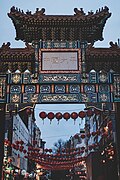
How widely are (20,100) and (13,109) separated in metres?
0.91

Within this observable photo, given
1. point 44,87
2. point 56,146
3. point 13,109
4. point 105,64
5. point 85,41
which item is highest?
point 85,41

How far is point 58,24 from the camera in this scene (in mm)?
12586

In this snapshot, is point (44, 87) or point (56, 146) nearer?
point (44, 87)

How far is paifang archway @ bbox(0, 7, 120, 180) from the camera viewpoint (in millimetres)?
12078

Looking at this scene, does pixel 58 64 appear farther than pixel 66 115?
No

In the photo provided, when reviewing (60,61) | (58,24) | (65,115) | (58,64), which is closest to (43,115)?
(65,115)

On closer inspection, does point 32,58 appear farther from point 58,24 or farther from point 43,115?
point 43,115

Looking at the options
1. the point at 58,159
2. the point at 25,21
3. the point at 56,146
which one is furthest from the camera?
the point at 56,146

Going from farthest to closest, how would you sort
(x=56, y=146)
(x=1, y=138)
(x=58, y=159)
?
1. (x=56, y=146)
2. (x=58, y=159)
3. (x=1, y=138)

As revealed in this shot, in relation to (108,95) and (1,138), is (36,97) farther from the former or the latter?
(108,95)

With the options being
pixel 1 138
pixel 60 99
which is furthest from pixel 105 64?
pixel 1 138

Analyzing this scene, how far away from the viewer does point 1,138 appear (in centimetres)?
1162

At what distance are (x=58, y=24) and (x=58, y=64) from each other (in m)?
1.71

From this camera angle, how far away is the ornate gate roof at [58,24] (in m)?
12.5
